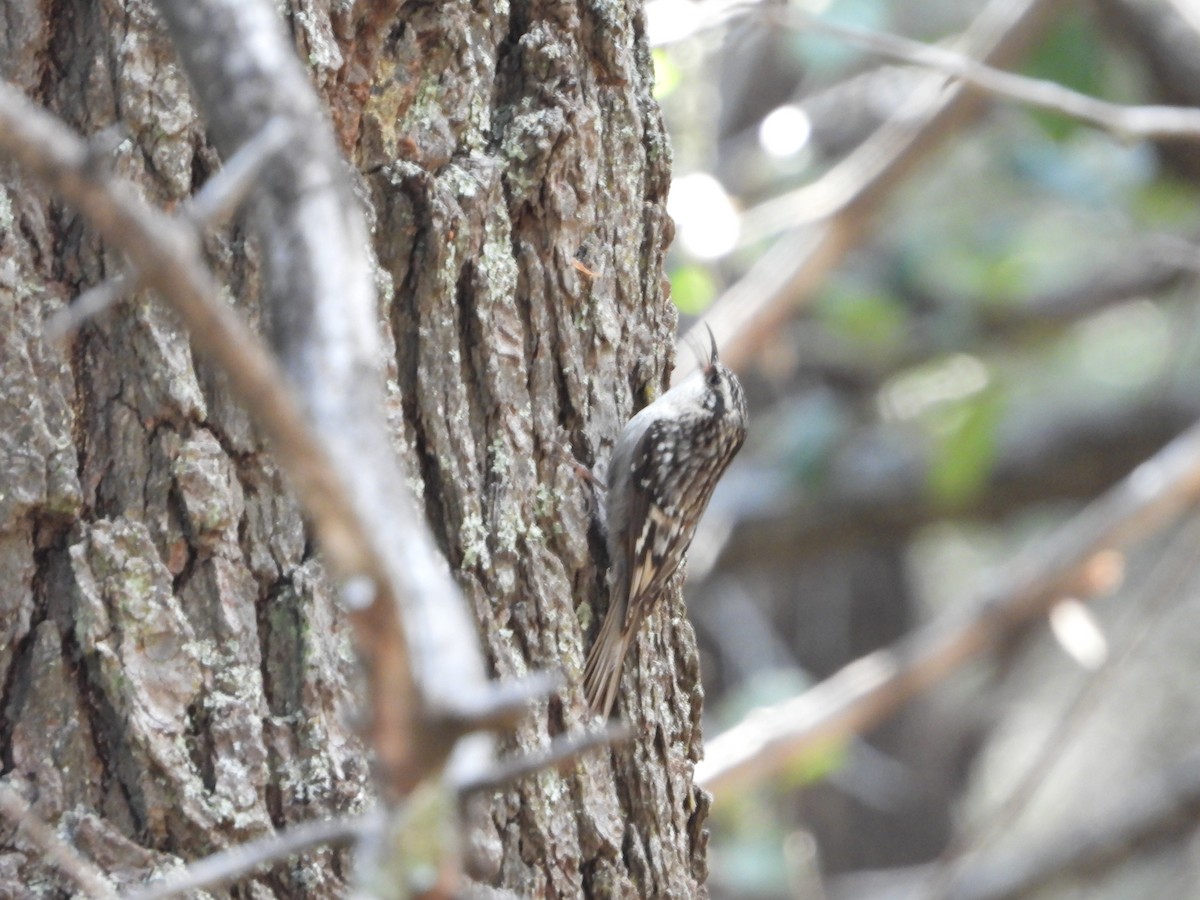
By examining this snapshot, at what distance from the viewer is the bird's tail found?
7.18 ft

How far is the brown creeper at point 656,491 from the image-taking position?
7.47 ft

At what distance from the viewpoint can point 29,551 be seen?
5.55 ft

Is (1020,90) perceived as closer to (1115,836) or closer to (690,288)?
(690,288)

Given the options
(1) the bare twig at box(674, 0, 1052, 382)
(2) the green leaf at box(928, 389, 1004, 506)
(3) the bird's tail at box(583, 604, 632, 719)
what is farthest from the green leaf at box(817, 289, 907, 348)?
(3) the bird's tail at box(583, 604, 632, 719)

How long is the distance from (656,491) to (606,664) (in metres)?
0.76

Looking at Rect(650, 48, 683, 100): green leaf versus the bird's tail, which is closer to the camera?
the bird's tail

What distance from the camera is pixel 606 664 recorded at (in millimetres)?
2240

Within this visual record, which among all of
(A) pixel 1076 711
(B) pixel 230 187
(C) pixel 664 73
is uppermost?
(C) pixel 664 73

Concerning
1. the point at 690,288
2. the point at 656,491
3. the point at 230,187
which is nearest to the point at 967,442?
the point at 690,288

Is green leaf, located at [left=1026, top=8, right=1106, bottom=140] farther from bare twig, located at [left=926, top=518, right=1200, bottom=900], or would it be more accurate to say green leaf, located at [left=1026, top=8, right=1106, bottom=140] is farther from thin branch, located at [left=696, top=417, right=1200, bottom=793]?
bare twig, located at [left=926, top=518, right=1200, bottom=900]

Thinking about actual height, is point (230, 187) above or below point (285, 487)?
below

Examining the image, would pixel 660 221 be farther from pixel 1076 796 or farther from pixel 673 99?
pixel 1076 796

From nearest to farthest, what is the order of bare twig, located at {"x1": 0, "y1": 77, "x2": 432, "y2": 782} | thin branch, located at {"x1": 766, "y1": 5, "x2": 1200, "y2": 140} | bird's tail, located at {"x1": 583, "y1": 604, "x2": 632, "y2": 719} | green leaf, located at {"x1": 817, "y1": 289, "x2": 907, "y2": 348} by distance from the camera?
1. bare twig, located at {"x1": 0, "y1": 77, "x2": 432, "y2": 782}
2. bird's tail, located at {"x1": 583, "y1": 604, "x2": 632, "y2": 719}
3. thin branch, located at {"x1": 766, "y1": 5, "x2": 1200, "y2": 140}
4. green leaf, located at {"x1": 817, "y1": 289, "x2": 907, "y2": 348}

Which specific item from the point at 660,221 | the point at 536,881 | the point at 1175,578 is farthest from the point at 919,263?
the point at 536,881
